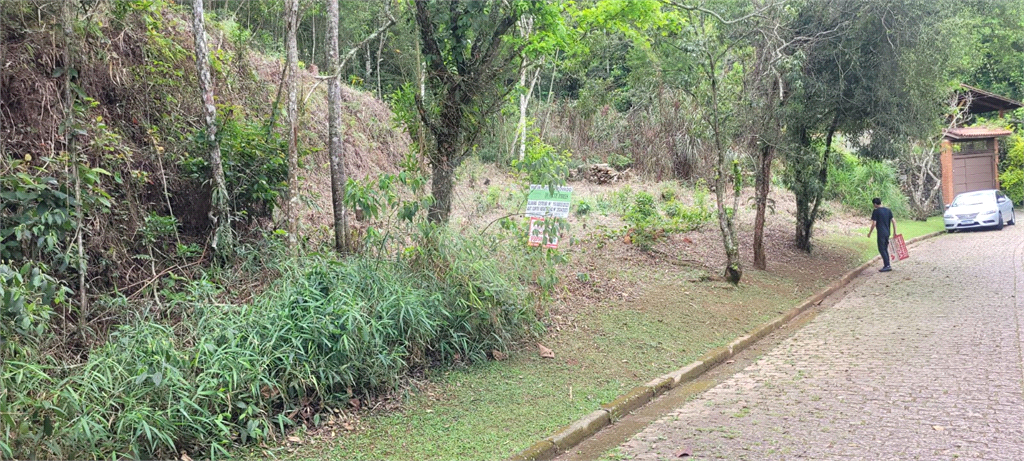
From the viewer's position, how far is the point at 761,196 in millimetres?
13125

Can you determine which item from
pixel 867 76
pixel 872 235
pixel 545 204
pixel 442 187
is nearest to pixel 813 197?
pixel 867 76

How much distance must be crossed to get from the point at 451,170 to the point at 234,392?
14.0 ft

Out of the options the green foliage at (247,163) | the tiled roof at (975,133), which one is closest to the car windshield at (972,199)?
the tiled roof at (975,133)

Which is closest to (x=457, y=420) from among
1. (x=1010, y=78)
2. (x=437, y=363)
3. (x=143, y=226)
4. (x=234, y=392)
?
(x=437, y=363)

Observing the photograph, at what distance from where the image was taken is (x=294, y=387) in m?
5.66

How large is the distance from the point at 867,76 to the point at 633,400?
973cm

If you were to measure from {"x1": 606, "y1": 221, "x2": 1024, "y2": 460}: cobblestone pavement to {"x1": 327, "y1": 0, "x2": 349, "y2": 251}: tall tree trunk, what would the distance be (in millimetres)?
4576

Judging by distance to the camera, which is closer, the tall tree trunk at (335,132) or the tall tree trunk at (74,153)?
the tall tree trunk at (74,153)

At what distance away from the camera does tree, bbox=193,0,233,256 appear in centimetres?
739

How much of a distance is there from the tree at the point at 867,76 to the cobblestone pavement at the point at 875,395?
3871 millimetres

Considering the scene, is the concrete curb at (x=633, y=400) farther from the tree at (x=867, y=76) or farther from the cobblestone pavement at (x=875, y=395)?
the tree at (x=867, y=76)

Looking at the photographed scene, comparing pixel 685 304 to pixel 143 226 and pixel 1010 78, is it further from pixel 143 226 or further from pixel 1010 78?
pixel 1010 78

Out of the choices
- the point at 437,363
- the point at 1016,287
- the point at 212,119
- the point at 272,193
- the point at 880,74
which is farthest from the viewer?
the point at 880,74

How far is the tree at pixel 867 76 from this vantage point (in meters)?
12.1
